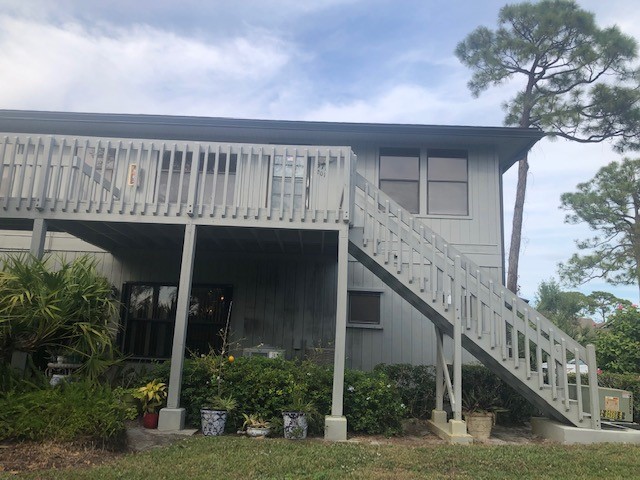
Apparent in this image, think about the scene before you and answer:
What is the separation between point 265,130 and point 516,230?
891 cm

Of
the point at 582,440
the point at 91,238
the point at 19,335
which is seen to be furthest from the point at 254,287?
the point at 582,440

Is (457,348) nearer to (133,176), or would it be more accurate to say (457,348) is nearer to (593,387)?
(593,387)

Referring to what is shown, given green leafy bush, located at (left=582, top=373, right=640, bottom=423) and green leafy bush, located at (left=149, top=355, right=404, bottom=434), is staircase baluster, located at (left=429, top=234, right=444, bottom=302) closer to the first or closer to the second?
green leafy bush, located at (left=149, top=355, right=404, bottom=434)

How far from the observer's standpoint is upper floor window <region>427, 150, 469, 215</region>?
1002 centimetres

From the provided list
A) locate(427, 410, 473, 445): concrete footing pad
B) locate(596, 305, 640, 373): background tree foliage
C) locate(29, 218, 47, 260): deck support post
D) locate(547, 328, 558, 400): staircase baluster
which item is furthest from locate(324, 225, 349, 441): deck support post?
locate(596, 305, 640, 373): background tree foliage

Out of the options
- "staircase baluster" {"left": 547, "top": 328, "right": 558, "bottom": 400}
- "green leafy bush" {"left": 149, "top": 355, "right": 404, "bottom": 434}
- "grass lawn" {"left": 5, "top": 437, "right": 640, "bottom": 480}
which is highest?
"staircase baluster" {"left": 547, "top": 328, "right": 558, "bottom": 400}

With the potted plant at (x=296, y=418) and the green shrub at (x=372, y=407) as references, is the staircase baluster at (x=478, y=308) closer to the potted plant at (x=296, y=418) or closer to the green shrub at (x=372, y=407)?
the green shrub at (x=372, y=407)

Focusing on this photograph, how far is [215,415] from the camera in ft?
21.1

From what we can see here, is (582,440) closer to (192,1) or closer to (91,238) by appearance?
(91,238)

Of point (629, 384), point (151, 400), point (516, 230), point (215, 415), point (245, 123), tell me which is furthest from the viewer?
point (516, 230)

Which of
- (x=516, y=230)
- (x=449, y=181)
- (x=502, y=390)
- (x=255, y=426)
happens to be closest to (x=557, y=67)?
(x=516, y=230)

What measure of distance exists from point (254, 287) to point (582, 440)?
6.07 metres

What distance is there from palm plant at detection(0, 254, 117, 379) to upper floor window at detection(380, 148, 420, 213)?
6.00m

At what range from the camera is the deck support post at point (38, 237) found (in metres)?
6.93
